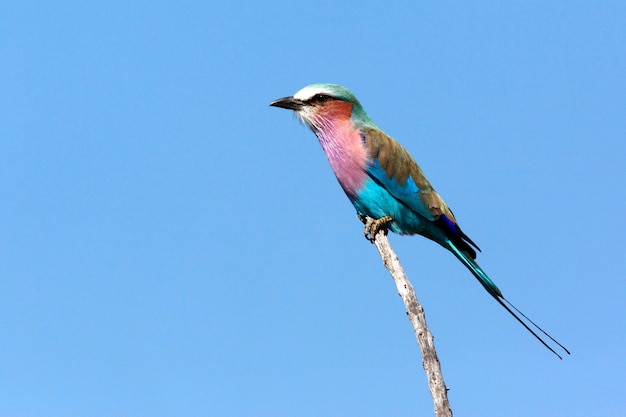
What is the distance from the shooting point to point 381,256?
586 centimetres

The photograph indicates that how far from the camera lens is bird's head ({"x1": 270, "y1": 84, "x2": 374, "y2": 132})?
22.9 feet

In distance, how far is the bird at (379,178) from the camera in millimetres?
6742

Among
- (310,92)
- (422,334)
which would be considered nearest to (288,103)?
(310,92)

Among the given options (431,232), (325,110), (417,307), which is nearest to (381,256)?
(417,307)

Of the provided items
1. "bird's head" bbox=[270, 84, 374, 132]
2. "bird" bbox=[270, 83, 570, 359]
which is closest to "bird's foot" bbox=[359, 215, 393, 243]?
"bird" bbox=[270, 83, 570, 359]

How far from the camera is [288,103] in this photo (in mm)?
7082

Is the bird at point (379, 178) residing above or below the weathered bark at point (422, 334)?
above

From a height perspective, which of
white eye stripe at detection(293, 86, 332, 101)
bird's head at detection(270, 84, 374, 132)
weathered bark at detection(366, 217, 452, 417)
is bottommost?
weathered bark at detection(366, 217, 452, 417)

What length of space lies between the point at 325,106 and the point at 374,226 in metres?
1.21

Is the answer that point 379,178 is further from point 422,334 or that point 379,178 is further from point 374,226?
point 422,334

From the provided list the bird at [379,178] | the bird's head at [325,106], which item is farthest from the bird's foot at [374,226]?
the bird's head at [325,106]

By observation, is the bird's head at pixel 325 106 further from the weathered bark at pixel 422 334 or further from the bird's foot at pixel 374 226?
the weathered bark at pixel 422 334

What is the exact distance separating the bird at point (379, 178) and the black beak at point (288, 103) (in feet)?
0.19

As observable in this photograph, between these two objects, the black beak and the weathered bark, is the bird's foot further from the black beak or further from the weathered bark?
the black beak
